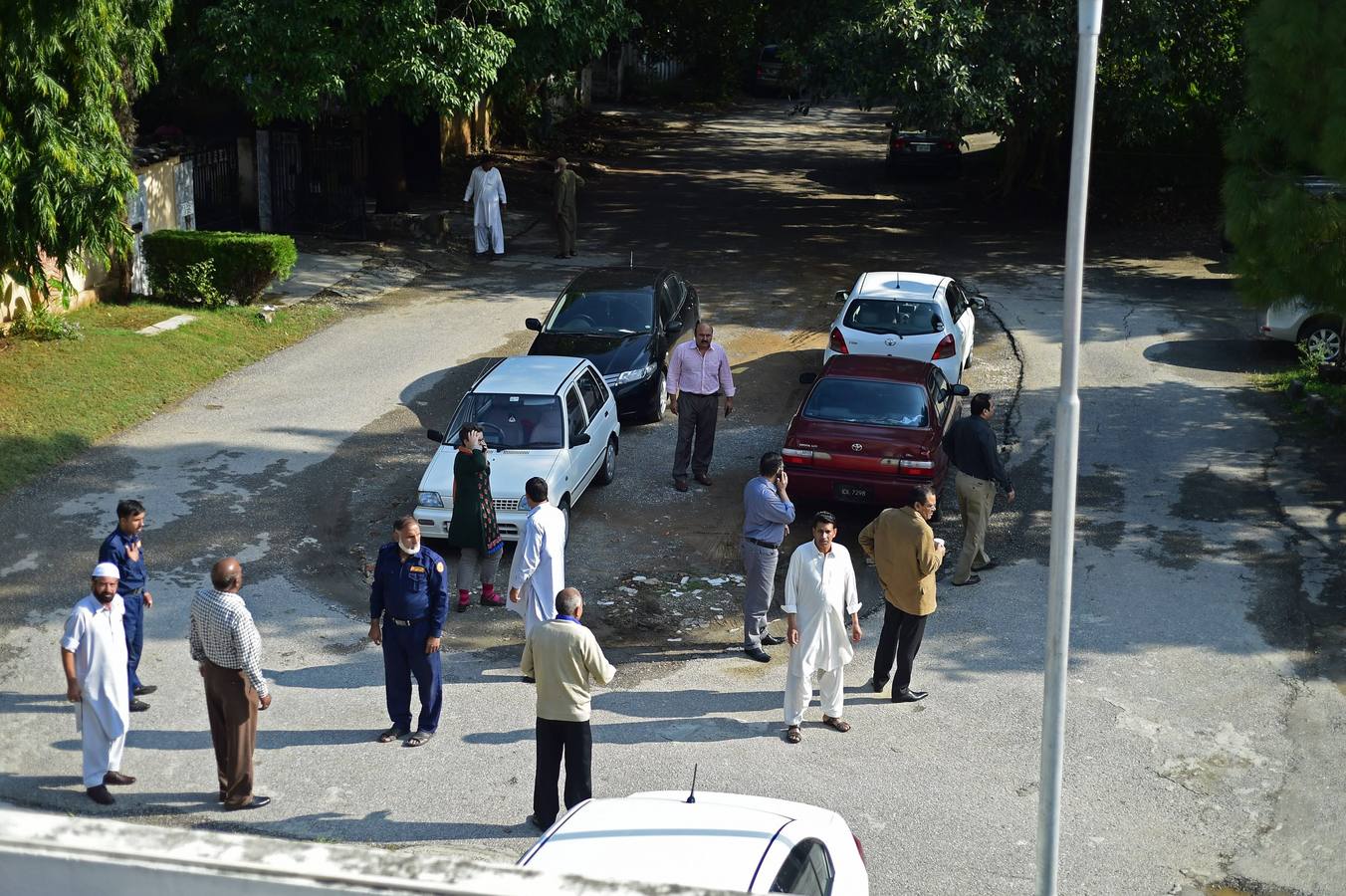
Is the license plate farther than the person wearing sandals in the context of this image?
Yes

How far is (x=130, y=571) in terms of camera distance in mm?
10000

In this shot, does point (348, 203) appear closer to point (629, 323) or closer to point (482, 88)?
point (482, 88)

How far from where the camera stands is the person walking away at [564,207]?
24.9m

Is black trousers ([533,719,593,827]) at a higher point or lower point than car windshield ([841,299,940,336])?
lower

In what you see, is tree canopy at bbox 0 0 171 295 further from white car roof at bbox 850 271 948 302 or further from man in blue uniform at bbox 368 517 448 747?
white car roof at bbox 850 271 948 302

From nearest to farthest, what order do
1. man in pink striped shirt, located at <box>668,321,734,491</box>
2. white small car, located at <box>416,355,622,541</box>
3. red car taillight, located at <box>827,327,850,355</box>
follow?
white small car, located at <box>416,355,622,541</box>
man in pink striped shirt, located at <box>668,321,734,491</box>
red car taillight, located at <box>827,327,850,355</box>

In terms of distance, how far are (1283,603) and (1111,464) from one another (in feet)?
12.0

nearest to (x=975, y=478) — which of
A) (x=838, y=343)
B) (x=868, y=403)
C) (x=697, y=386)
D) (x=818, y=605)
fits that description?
(x=868, y=403)

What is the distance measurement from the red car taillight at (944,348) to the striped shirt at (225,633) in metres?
10.4

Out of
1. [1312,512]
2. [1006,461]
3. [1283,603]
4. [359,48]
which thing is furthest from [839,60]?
[1283,603]

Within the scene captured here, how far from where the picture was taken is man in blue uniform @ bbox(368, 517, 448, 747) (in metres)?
9.63

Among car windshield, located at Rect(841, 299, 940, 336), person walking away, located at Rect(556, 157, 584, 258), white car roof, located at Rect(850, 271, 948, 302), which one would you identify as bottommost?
car windshield, located at Rect(841, 299, 940, 336)

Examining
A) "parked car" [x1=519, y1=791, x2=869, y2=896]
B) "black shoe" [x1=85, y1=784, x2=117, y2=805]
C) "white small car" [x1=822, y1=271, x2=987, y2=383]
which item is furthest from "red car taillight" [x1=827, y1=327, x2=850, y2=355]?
"parked car" [x1=519, y1=791, x2=869, y2=896]

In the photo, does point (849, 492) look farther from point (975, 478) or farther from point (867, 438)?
point (975, 478)
